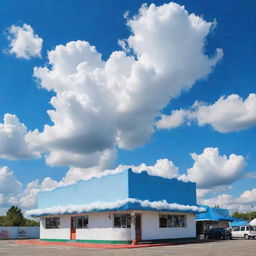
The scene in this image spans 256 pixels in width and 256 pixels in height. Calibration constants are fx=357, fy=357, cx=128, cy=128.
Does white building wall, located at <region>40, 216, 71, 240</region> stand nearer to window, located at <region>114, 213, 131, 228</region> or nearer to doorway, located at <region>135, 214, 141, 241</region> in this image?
window, located at <region>114, 213, 131, 228</region>

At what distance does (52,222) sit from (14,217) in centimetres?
4525

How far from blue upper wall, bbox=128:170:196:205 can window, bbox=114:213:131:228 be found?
2.05 m

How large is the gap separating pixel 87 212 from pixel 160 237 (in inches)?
280

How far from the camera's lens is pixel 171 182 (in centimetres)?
3475

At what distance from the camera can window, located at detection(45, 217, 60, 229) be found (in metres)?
38.4

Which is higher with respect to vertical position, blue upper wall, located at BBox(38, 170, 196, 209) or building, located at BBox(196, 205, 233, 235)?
blue upper wall, located at BBox(38, 170, 196, 209)

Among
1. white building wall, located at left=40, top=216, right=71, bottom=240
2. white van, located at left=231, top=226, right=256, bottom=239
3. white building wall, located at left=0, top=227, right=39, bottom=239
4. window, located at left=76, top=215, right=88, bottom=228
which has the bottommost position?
white building wall, located at left=0, top=227, right=39, bottom=239

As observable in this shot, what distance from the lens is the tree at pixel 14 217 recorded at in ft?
258

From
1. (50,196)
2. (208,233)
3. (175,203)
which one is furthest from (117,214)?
(208,233)

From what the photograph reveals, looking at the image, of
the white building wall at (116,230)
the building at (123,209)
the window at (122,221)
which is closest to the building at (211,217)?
the building at (123,209)

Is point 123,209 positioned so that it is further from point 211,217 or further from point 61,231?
point 211,217

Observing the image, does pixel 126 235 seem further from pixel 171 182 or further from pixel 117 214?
pixel 171 182

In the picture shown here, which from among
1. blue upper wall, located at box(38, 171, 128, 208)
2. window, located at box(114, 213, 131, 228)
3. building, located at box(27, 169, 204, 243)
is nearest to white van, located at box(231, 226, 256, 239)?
building, located at box(27, 169, 204, 243)

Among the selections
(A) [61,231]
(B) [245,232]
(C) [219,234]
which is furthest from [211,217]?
(A) [61,231]
